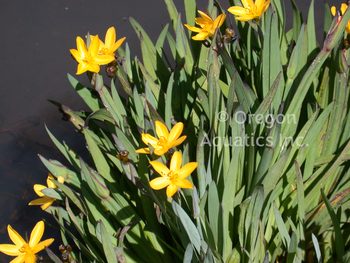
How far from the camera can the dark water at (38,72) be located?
4.61 ft

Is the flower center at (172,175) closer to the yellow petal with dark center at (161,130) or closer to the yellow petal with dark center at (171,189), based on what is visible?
the yellow petal with dark center at (171,189)

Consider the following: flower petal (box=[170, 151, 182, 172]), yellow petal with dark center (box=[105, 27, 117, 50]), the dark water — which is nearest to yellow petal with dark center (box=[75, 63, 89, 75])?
yellow petal with dark center (box=[105, 27, 117, 50])

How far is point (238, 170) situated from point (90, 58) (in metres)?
0.51

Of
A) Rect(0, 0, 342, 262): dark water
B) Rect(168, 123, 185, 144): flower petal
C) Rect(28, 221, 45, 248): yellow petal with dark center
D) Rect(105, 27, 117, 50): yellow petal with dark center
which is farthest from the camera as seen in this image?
Rect(0, 0, 342, 262): dark water

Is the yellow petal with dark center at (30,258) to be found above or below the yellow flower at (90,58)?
below

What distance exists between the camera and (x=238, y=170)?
0.87 meters

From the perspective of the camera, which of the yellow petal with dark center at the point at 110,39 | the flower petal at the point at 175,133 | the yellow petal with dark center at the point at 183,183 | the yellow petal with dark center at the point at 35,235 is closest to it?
the yellow petal with dark center at the point at 183,183

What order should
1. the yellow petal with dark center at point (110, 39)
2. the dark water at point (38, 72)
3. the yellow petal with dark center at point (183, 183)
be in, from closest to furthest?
the yellow petal with dark center at point (183, 183), the yellow petal with dark center at point (110, 39), the dark water at point (38, 72)

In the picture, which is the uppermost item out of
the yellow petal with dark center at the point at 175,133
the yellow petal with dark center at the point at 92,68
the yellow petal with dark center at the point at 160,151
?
the yellow petal with dark center at the point at 92,68

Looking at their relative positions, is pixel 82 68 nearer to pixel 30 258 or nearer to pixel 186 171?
pixel 186 171

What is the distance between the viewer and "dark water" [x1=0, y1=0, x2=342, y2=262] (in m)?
1.41

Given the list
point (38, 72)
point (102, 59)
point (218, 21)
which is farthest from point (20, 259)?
point (38, 72)

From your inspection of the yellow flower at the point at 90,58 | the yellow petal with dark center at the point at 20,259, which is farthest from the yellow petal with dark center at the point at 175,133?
the yellow petal with dark center at the point at 20,259

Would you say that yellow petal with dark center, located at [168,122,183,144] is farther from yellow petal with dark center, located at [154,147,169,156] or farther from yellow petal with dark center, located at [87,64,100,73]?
yellow petal with dark center, located at [87,64,100,73]
